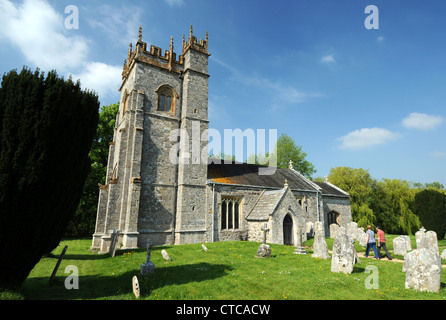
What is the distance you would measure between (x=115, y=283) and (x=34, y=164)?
468 centimetres

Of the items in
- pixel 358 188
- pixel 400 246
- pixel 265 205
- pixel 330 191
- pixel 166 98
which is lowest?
pixel 400 246

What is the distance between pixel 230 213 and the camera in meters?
19.7

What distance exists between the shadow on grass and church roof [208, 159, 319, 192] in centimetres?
1034

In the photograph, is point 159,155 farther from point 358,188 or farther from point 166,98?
point 358,188

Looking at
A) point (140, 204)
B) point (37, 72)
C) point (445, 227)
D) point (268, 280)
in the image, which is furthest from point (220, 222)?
point (445, 227)

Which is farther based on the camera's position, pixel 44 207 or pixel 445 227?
pixel 445 227

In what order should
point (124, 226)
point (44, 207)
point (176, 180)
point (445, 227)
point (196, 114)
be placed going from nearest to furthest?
point (44, 207)
point (124, 226)
point (176, 180)
point (196, 114)
point (445, 227)

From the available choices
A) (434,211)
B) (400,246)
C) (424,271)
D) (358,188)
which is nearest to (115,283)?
(424,271)

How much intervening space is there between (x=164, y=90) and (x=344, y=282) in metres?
17.7

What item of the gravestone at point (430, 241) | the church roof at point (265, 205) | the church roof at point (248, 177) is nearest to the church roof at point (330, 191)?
the church roof at point (248, 177)
